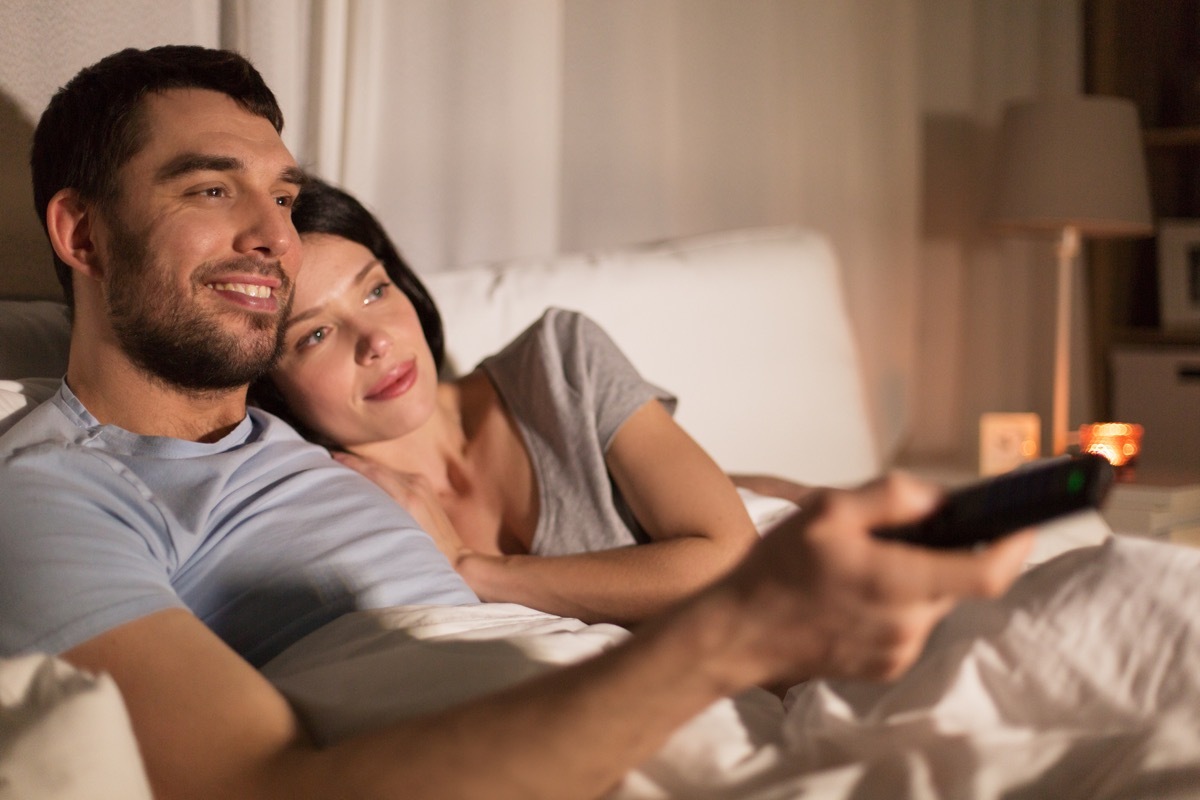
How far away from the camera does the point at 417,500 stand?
1.38 metres

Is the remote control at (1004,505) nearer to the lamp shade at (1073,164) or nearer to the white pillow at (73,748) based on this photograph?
the white pillow at (73,748)

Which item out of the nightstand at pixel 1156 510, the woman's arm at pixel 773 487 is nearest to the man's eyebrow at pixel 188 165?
the woman's arm at pixel 773 487

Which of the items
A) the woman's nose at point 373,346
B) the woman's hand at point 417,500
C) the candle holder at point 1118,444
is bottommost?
the candle holder at point 1118,444

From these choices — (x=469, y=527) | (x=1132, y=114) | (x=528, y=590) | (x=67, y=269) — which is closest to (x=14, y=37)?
(x=67, y=269)

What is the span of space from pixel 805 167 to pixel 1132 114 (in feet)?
2.97

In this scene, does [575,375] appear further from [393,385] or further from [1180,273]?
[1180,273]

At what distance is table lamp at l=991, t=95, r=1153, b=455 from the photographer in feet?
9.77

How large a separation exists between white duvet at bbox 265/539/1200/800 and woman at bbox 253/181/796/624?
0.49 meters

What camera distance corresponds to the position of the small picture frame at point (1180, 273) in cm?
361

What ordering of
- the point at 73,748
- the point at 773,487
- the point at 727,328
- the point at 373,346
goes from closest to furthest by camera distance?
the point at 73,748
the point at 373,346
the point at 773,487
the point at 727,328

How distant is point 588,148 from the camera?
2480 mm

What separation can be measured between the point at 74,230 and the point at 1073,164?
2.59 meters

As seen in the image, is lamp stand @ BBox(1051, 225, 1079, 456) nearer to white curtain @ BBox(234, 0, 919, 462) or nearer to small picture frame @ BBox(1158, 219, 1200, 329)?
white curtain @ BBox(234, 0, 919, 462)

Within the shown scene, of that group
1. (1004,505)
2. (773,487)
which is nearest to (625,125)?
(773,487)
